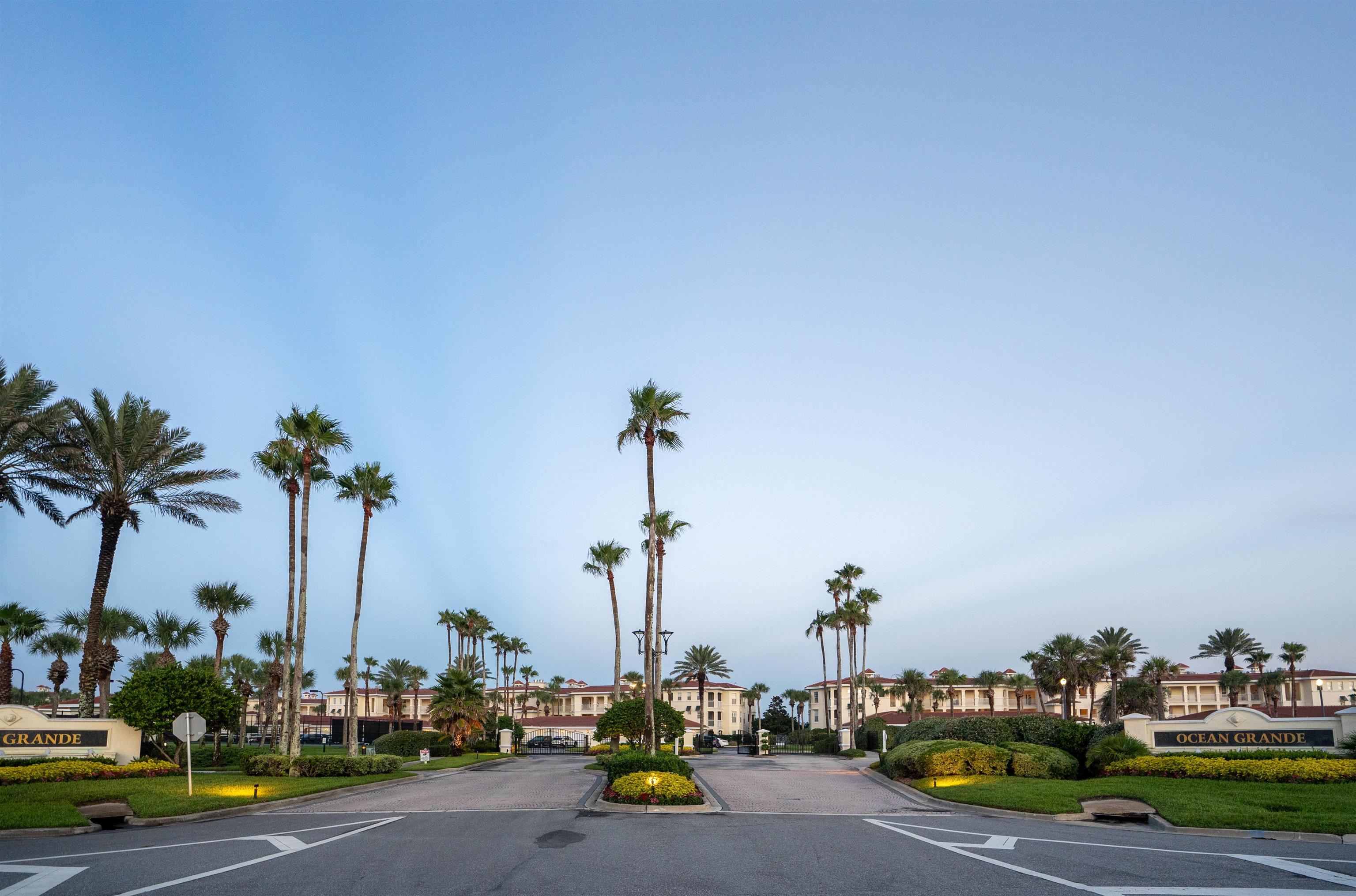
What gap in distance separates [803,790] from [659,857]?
18.2 meters

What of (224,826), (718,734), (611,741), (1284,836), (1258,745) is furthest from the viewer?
(718,734)

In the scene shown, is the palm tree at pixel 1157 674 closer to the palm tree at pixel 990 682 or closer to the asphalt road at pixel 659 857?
the palm tree at pixel 990 682

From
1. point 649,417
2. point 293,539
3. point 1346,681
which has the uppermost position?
point 649,417

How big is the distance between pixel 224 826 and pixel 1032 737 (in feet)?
85.8

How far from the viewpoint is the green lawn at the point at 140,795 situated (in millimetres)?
18406

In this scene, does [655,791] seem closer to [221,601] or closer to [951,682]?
[221,601]

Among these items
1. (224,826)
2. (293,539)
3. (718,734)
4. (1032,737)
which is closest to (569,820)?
(224,826)

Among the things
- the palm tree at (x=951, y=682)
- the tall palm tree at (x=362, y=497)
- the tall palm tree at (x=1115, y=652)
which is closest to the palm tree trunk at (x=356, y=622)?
the tall palm tree at (x=362, y=497)

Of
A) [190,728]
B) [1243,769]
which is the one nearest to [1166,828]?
[1243,769]

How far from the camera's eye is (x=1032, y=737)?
105ft

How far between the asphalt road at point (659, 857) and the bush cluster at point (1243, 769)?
22.3 ft

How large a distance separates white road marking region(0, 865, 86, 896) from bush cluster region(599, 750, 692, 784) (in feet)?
45.3

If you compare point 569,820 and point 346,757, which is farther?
point 346,757

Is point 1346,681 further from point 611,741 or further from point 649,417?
point 649,417
